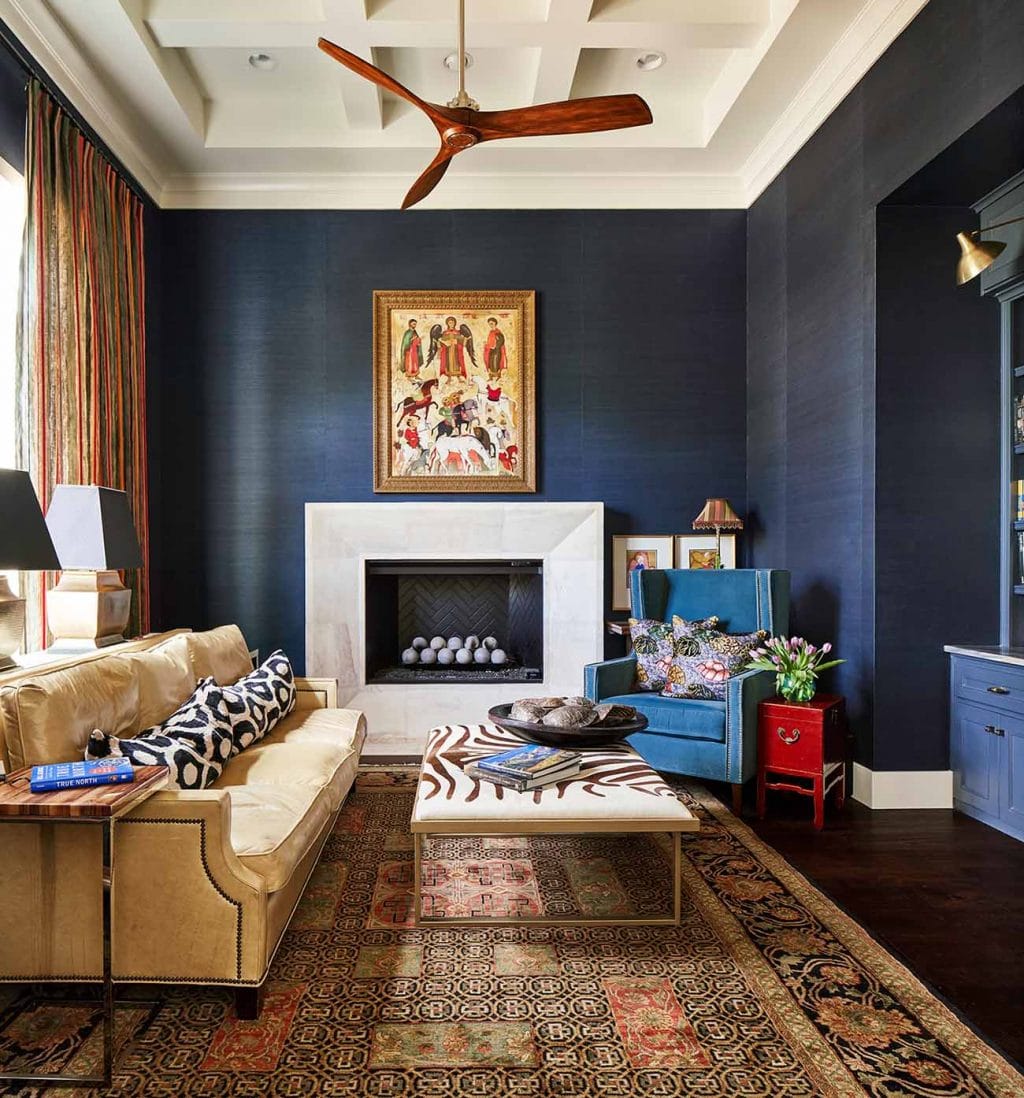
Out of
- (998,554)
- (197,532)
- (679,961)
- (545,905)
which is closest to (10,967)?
(545,905)

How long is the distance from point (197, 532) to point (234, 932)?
11.4 feet

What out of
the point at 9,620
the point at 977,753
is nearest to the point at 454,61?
the point at 9,620

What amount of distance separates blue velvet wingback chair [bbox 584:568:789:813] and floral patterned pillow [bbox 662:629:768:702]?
3.4 inches

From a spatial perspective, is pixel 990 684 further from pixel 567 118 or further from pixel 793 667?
pixel 567 118

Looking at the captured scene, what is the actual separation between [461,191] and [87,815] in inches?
170

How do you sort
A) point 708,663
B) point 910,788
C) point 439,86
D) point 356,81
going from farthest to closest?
point 439,86 → point 356,81 → point 708,663 → point 910,788

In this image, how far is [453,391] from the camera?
4.99m

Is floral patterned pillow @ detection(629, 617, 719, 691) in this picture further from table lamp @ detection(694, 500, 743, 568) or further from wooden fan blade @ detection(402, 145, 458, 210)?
wooden fan blade @ detection(402, 145, 458, 210)

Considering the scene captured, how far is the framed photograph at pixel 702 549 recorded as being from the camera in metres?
5.06

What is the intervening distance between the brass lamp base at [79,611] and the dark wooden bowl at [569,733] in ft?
5.61

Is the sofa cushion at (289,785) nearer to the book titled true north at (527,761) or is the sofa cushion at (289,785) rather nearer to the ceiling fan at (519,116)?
the book titled true north at (527,761)

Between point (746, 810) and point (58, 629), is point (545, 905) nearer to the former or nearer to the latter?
point (746, 810)

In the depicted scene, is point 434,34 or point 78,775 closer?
point 78,775

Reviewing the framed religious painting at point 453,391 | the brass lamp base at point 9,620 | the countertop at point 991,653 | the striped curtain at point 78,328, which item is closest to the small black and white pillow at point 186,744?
the brass lamp base at point 9,620
